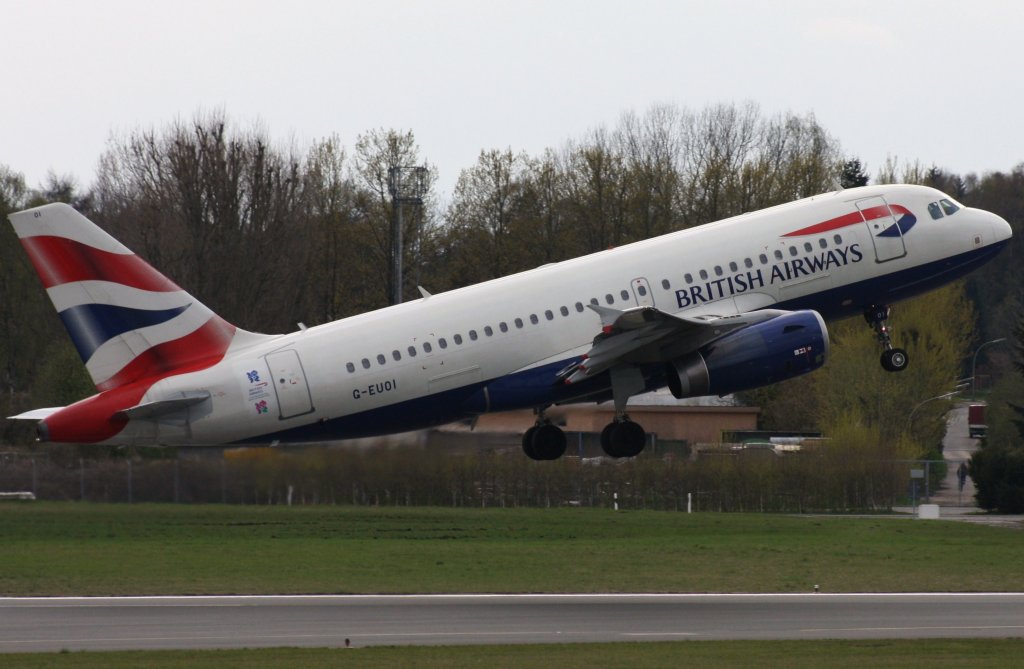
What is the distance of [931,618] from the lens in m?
46.2

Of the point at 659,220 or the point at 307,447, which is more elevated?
the point at 659,220

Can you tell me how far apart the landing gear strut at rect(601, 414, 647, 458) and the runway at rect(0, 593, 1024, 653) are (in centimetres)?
474

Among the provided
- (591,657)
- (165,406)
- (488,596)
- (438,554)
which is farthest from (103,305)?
(438,554)

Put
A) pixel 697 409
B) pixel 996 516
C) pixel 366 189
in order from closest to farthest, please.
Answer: pixel 996 516, pixel 697 409, pixel 366 189

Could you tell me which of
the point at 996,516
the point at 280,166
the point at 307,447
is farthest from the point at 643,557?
Result: the point at 280,166

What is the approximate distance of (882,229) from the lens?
43.6 m

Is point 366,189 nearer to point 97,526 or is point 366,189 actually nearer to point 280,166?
point 280,166

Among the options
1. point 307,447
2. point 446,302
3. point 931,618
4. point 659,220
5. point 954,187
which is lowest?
point 931,618

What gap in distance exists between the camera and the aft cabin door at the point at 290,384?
1576 inches

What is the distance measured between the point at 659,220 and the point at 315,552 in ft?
170

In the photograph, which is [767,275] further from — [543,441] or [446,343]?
[446,343]

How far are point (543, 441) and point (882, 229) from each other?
423 inches

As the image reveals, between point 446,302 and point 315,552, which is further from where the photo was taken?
point 315,552

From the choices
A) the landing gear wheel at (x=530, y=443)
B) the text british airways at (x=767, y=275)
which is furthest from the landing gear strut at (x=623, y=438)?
the text british airways at (x=767, y=275)
